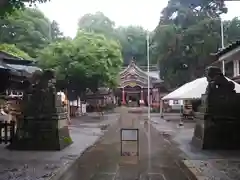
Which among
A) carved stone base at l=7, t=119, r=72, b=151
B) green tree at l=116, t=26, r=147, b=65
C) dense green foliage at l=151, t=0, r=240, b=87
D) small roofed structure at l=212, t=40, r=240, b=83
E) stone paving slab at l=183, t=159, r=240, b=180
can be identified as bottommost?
stone paving slab at l=183, t=159, r=240, b=180

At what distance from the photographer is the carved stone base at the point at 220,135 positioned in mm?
12328

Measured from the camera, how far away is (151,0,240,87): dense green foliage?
3491 centimetres

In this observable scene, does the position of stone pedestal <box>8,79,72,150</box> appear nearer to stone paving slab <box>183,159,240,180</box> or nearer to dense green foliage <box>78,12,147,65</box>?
stone paving slab <box>183,159,240,180</box>

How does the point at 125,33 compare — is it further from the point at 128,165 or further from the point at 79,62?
the point at 128,165

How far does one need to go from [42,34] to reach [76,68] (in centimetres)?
1036

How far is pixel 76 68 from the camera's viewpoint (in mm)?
32312

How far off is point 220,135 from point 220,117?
2.01 feet

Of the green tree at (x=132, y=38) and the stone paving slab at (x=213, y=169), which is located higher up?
the green tree at (x=132, y=38)

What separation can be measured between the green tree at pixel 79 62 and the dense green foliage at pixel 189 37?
241 inches

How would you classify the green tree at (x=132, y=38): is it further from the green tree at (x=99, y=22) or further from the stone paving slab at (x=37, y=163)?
the stone paving slab at (x=37, y=163)

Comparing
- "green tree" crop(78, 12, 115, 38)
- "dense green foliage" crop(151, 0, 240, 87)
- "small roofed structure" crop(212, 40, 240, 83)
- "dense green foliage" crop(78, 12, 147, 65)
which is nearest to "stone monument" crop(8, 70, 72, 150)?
"small roofed structure" crop(212, 40, 240, 83)

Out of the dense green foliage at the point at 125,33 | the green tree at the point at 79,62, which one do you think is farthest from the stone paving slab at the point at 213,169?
the dense green foliage at the point at 125,33

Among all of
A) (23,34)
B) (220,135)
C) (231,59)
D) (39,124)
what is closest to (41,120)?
(39,124)

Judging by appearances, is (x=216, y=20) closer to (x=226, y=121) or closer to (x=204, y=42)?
(x=204, y=42)
